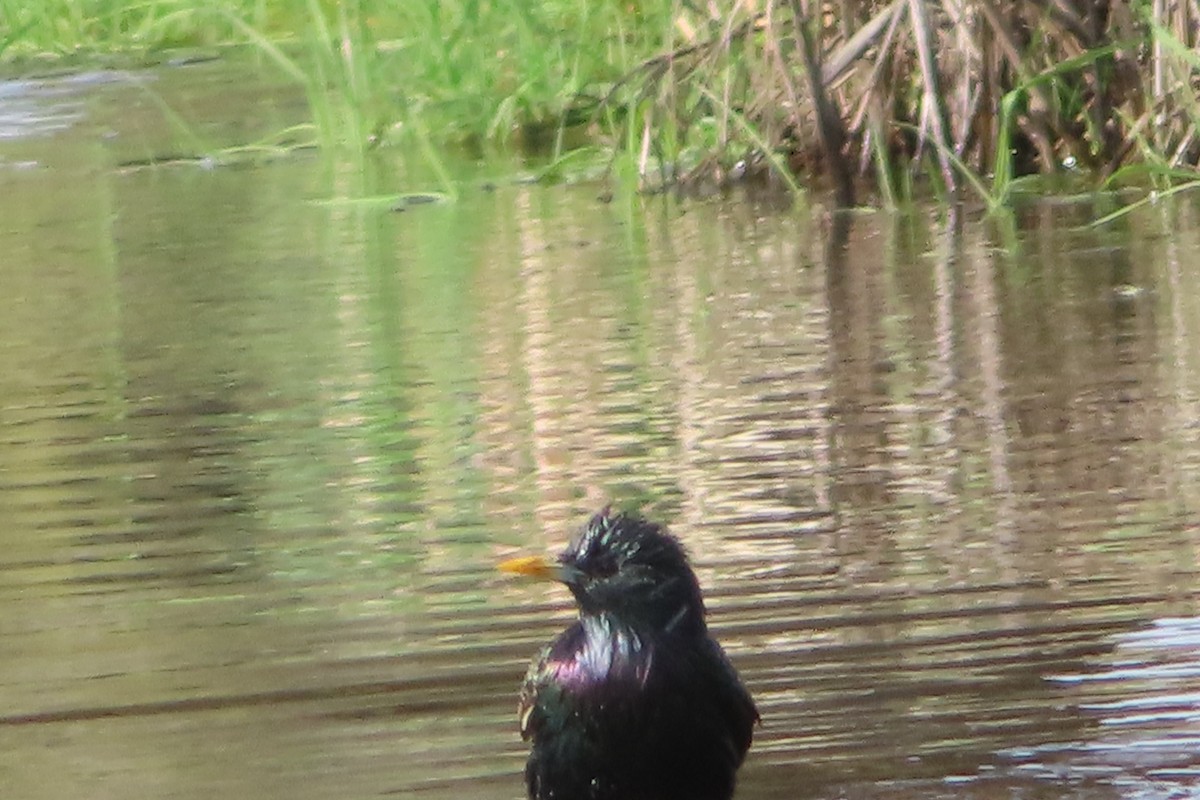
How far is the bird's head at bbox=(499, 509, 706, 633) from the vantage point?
3.21m

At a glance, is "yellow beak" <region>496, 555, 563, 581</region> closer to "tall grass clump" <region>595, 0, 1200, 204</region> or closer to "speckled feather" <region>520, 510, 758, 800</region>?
"speckled feather" <region>520, 510, 758, 800</region>

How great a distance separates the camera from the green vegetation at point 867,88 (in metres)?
7.46

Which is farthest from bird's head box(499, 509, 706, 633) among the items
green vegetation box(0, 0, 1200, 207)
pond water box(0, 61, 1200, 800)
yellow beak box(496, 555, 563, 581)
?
green vegetation box(0, 0, 1200, 207)

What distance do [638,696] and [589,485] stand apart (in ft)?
5.07

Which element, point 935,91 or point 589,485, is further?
point 935,91

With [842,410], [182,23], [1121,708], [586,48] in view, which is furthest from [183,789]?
[182,23]

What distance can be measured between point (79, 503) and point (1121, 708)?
214 cm

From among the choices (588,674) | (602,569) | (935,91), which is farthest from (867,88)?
(588,674)

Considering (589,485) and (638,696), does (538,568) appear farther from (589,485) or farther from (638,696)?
(589,485)

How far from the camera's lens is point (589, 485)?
467 cm

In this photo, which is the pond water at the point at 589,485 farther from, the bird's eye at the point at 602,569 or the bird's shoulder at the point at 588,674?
the bird's eye at the point at 602,569

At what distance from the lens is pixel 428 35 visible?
970 centimetres

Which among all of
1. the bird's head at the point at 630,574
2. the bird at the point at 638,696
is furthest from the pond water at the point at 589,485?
the bird's head at the point at 630,574

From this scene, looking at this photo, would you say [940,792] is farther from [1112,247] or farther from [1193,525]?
[1112,247]
